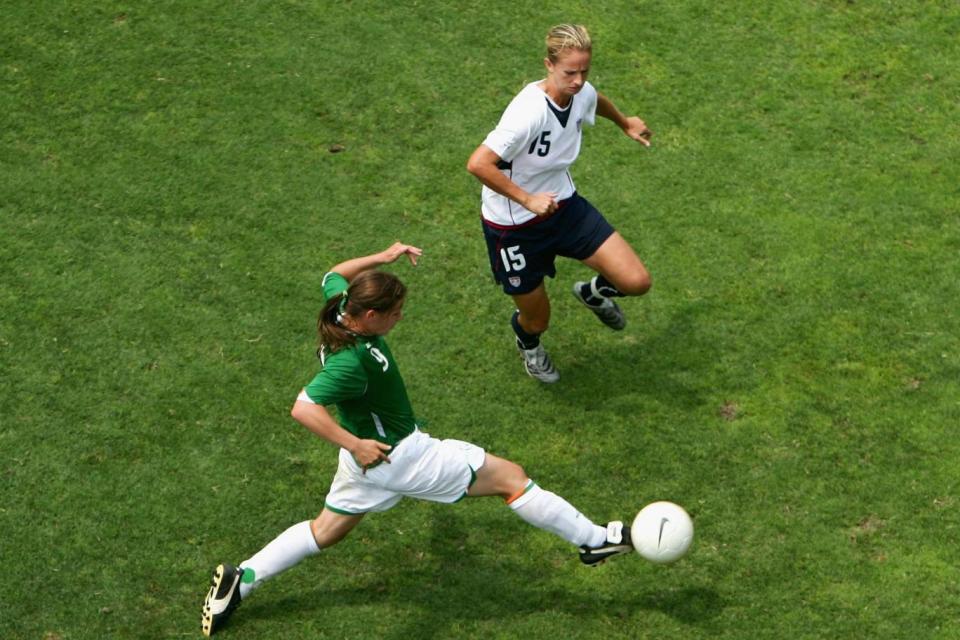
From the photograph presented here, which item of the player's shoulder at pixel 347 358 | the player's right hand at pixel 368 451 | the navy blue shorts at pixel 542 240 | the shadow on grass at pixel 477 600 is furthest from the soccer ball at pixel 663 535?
the navy blue shorts at pixel 542 240

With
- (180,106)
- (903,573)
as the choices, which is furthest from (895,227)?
(180,106)

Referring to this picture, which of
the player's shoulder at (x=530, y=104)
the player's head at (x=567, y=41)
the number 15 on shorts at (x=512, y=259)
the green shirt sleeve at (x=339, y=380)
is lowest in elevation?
the number 15 on shorts at (x=512, y=259)

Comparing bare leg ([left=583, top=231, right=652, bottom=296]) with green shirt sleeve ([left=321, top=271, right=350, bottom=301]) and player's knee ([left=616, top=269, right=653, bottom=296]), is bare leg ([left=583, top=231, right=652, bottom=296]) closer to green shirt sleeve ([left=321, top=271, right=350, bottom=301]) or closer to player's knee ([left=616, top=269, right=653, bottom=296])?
player's knee ([left=616, top=269, right=653, bottom=296])

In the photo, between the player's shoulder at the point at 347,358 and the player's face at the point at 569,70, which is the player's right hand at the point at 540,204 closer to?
the player's face at the point at 569,70

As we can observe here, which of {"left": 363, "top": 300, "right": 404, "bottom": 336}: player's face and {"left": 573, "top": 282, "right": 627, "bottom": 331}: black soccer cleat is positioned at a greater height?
{"left": 363, "top": 300, "right": 404, "bottom": 336}: player's face

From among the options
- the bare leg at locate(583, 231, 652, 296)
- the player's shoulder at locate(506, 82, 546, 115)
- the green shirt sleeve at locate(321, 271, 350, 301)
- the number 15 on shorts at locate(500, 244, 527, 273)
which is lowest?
the number 15 on shorts at locate(500, 244, 527, 273)

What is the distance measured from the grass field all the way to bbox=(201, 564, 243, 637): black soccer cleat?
0.15m

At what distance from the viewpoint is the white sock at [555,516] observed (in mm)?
6988

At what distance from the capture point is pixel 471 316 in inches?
364

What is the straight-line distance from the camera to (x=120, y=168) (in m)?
10.3

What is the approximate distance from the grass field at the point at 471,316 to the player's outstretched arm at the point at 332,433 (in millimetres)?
1419

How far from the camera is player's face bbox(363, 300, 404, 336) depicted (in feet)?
20.8

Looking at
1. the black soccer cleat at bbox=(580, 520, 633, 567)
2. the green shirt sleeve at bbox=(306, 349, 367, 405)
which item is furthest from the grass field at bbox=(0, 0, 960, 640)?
the green shirt sleeve at bbox=(306, 349, 367, 405)

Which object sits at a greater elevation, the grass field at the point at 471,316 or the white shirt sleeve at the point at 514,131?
the white shirt sleeve at the point at 514,131
